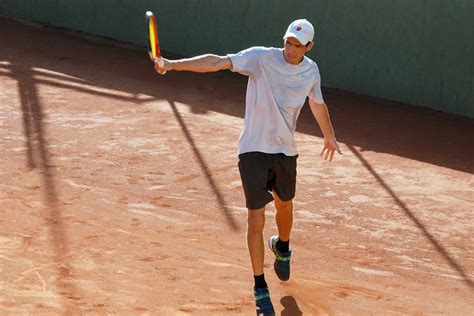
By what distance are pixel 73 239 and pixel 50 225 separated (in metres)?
0.40

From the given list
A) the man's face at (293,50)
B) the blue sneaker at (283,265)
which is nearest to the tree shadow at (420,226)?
the blue sneaker at (283,265)

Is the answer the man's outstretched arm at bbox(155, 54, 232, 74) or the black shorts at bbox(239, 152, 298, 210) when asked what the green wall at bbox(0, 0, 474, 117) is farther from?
the man's outstretched arm at bbox(155, 54, 232, 74)

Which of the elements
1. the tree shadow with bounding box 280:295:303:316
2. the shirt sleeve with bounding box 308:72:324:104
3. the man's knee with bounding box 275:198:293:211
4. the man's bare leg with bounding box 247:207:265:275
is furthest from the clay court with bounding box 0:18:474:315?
the shirt sleeve with bounding box 308:72:324:104

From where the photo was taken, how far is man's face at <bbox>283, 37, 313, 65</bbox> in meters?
6.95

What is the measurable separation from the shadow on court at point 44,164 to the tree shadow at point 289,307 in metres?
1.44

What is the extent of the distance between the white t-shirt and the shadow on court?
1.59 meters

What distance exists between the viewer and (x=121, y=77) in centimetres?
1551

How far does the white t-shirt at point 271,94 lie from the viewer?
23.2 ft

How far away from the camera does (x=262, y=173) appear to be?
715cm

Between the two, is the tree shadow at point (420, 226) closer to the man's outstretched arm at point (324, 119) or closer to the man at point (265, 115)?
the man's outstretched arm at point (324, 119)

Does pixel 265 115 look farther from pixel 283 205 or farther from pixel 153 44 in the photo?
pixel 153 44

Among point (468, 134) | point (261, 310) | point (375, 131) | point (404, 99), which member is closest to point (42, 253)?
point (261, 310)

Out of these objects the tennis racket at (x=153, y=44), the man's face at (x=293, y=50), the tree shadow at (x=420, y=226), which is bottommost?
the tree shadow at (x=420, y=226)

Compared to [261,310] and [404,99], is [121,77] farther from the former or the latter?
[261,310]
